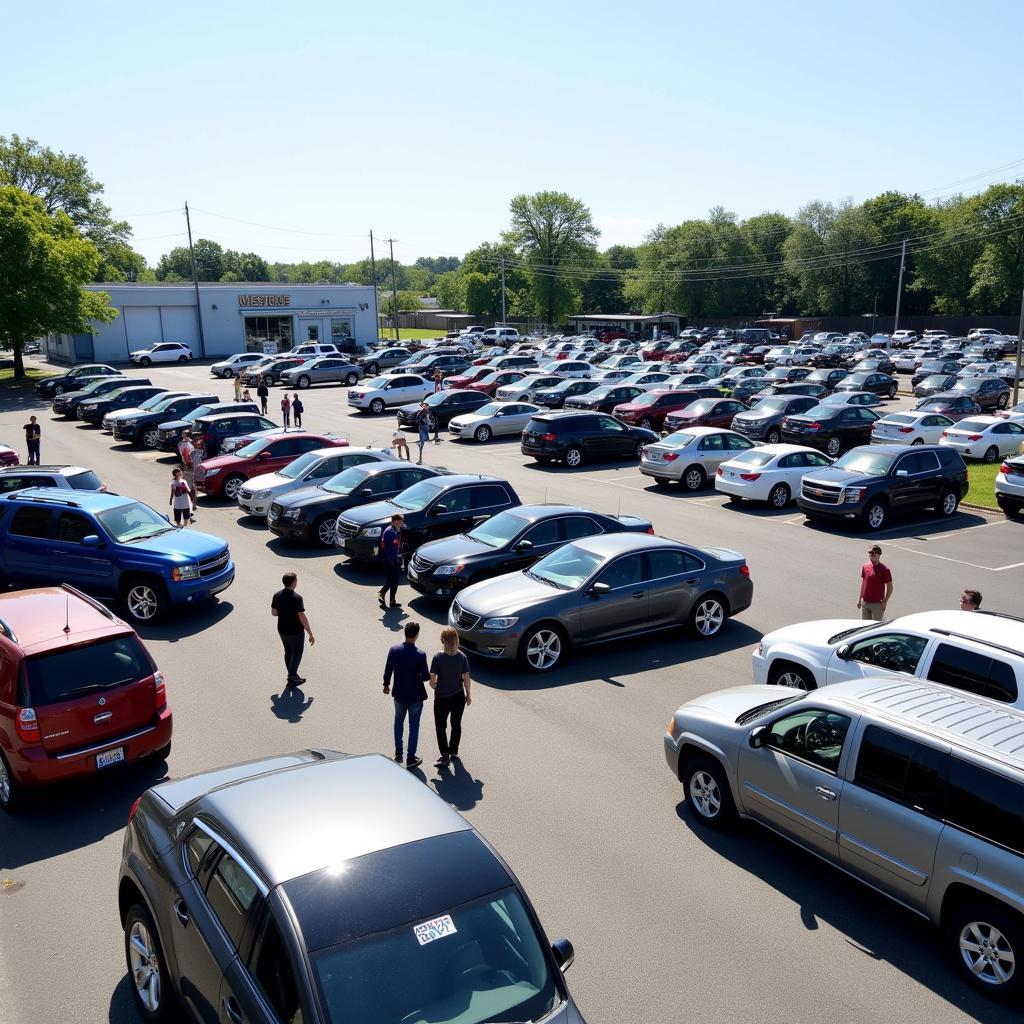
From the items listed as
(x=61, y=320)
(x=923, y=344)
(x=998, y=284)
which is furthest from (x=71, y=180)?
(x=998, y=284)

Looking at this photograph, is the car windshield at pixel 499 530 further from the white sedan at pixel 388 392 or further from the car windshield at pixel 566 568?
the white sedan at pixel 388 392

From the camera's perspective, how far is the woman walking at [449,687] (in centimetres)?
902

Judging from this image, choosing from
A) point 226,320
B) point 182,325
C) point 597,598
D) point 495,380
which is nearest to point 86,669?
point 597,598

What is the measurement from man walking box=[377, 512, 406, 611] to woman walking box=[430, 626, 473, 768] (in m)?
5.44

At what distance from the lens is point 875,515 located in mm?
20484

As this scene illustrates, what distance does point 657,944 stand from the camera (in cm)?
641

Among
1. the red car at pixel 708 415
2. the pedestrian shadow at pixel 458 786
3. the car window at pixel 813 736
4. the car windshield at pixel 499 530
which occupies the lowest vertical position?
the pedestrian shadow at pixel 458 786

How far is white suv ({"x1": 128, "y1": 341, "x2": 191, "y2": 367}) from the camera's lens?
201 feet

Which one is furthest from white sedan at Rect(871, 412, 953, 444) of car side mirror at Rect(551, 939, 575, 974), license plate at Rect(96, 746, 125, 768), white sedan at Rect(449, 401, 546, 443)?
car side mirror at Rect(551, 939, 575, 974)

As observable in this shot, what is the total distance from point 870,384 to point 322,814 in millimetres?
42935

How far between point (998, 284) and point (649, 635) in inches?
3565

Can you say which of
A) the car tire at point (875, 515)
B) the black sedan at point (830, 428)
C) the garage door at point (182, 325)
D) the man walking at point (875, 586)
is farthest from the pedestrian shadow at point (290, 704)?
the garage door at point (182, 325)

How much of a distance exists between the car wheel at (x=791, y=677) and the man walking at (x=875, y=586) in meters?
2.87

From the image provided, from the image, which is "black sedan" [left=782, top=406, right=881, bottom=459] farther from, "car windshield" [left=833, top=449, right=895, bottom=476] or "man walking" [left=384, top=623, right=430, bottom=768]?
"man walking" [left=384, top=623, right=430, bottom=768]
